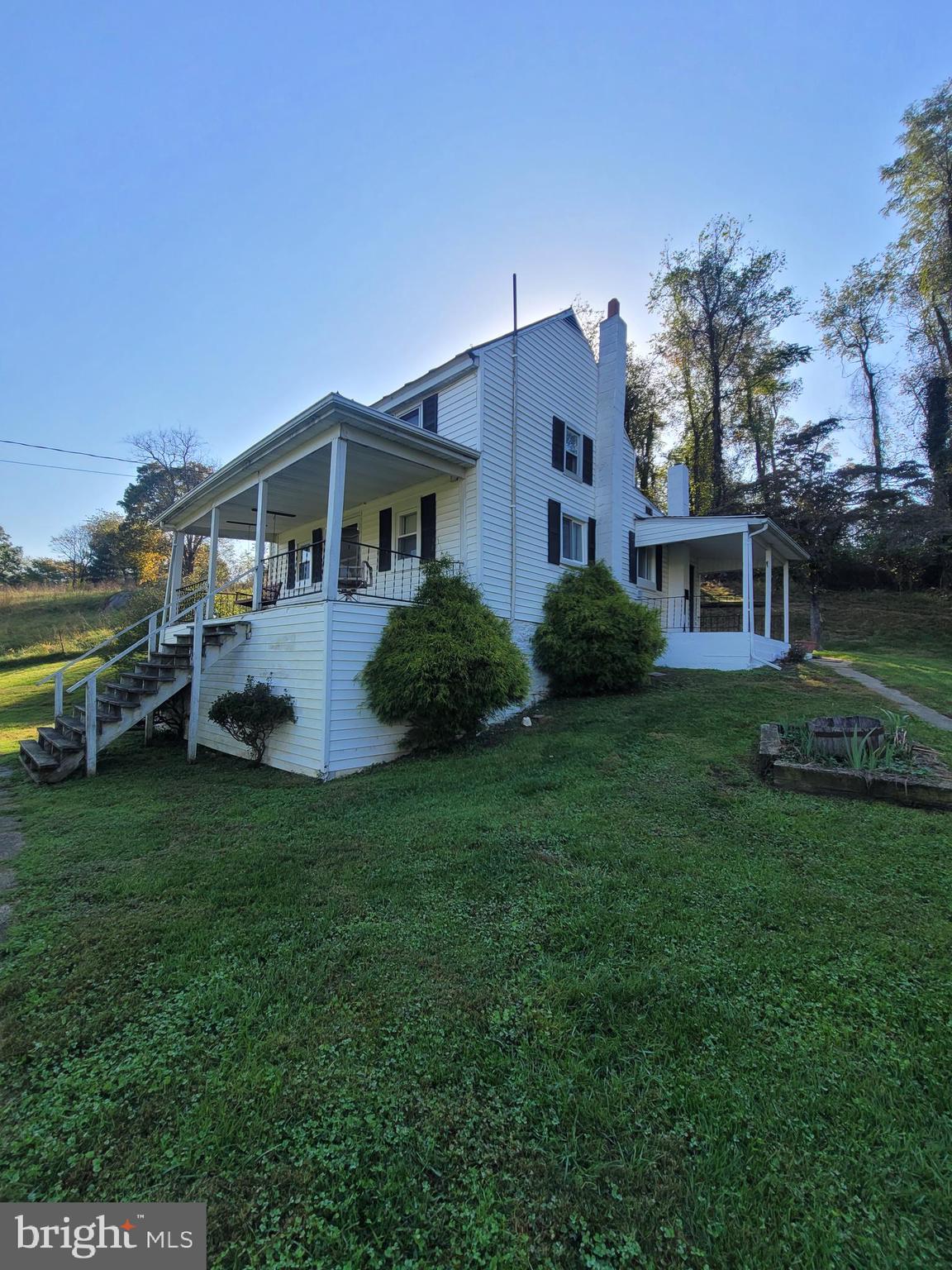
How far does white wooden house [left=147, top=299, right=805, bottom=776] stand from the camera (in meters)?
7.24

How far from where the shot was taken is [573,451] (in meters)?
11.9

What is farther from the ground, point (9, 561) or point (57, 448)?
point (9, 561)

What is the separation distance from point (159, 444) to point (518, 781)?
3038cm

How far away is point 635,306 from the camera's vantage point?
25.6 meters

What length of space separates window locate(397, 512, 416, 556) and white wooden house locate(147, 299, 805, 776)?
4cm

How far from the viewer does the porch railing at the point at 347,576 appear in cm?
954

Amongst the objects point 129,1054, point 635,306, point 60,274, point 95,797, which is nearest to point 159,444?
point 60,274

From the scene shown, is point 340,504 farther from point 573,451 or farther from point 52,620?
point 52,620

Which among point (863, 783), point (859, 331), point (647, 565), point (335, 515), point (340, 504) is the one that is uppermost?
point (859, 331)

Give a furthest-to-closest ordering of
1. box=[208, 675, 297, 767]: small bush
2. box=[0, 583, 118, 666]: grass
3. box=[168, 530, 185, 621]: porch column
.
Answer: box=[0, 583, 118, 666]: grass, box=[168, 530, 185, 621]: porch column, box=[208, 675, 297, 767]: small bush

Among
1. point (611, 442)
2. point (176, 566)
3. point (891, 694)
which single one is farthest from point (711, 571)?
point (176, 566)

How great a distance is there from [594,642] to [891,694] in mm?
5291

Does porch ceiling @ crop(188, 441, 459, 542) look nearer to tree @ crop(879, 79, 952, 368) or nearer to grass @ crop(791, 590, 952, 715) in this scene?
grass @ crop(791, 590, 952, 715)

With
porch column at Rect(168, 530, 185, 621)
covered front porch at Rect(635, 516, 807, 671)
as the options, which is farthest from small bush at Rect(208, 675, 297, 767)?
covered front porch at Rect(635, 516, 807, 671)
